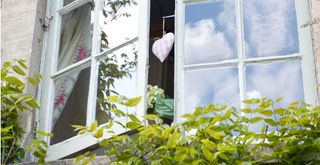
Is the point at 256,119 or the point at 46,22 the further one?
the point at 46,22

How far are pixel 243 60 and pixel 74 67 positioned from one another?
1189 millimetres

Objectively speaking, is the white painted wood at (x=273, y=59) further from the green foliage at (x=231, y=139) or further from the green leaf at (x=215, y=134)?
the green leaf at (x=215, y=134)

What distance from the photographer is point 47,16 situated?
13.9 feet

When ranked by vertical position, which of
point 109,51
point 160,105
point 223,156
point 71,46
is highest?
point 71,46

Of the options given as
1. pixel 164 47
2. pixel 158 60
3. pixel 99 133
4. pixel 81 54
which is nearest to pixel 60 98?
pixel 81 54

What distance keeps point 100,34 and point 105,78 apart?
0.33 metres

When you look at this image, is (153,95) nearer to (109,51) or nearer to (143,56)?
(109,51)

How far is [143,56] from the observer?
346 centimetres

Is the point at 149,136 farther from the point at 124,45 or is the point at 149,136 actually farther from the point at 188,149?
the point at 124,45

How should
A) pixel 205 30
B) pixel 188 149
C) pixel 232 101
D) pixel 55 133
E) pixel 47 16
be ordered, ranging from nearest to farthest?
pixel 188 149
pixel 232 101
pixel 205 30
pixel 55 133
pixel 47 16

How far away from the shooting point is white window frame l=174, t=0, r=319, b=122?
3.16 metres

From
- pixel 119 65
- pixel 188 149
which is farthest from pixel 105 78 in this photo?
pixel 188 149

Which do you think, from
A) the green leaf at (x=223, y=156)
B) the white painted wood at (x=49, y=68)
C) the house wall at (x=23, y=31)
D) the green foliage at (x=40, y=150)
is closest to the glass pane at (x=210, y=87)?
the green leaf at (x=223, y=156)

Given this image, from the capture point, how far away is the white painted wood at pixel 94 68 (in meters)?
3.55
